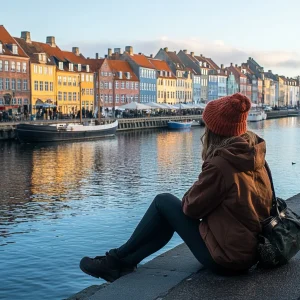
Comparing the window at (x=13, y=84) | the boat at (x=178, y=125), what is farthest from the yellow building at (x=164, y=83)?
the window at (x=13, y=84)

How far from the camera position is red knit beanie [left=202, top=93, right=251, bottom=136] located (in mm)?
4234

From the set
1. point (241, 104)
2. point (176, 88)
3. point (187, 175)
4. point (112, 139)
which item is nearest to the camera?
point (241, 104)

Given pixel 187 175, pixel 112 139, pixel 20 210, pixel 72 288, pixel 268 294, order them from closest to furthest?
pixel 268 294, pixel 72 288, pixel 20 210, pixel 187 175, pixel 112 139

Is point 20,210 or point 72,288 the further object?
point 20,210

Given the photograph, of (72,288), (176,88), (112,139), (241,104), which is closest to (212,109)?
(241,104)

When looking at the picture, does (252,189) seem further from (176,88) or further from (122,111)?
(176,88)

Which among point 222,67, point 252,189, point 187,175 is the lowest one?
point 187,175

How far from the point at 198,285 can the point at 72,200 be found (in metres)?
15.0

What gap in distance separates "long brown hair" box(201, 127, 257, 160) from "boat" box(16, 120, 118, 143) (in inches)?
1613

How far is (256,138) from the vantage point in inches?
168

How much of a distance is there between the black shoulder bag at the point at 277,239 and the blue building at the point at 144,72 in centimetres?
8905

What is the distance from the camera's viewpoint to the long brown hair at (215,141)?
4168 millimetres

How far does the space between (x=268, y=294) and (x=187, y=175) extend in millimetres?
21662

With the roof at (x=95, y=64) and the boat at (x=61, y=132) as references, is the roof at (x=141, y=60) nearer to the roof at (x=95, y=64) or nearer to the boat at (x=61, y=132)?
the roof at (x=95, y=64)
